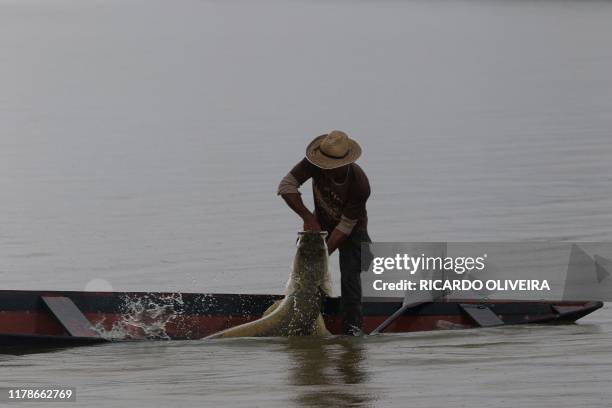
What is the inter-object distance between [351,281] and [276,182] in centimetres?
1558

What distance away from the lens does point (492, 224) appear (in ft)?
82.9

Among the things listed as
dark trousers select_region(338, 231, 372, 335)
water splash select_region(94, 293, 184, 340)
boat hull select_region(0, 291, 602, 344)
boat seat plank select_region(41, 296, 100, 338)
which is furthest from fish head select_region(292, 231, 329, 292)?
boat seat plank select_region(41, 296, 100, 338)

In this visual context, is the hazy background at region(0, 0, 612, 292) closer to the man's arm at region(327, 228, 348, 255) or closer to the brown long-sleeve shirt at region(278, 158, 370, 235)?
the brown long-sleeve shirt at region(278, 158, 370, 235)

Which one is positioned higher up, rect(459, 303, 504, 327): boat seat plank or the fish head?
the fish head

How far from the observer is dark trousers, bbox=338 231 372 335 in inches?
564

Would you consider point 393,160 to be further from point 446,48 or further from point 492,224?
point 446,48

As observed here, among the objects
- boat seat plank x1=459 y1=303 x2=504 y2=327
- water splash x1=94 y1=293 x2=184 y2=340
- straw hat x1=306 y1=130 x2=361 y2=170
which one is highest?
straw hat x1=306 y1=130 x2=361 y2=170

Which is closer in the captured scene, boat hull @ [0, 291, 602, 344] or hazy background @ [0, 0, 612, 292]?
boat hull @ [0, 291, 602, 344]

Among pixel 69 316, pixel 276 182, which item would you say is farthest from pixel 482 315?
pixel 276 182

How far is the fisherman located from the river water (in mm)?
741

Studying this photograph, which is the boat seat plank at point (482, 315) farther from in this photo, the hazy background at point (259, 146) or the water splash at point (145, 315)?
the hazy background at point (259, 146)

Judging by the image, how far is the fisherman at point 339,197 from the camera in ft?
45.6

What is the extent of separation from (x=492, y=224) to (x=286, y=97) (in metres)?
26.8

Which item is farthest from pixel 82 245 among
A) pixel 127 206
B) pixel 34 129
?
pixel 34 129
